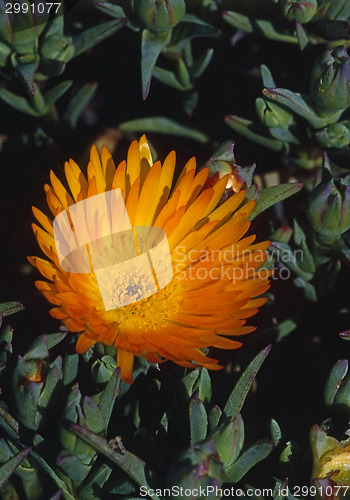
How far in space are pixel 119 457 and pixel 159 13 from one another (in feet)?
2.63

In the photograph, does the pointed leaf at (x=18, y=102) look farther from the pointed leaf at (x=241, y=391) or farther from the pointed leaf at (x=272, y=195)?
the pointed leaf at (x=241, y=391)

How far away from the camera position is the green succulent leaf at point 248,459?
3.36ft

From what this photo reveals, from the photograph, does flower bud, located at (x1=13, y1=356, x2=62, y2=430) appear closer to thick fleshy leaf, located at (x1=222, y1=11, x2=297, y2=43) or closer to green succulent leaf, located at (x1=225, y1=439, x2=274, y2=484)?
green succulent leaf, located at (x1=225, y1=439, x2=274, y2=484)

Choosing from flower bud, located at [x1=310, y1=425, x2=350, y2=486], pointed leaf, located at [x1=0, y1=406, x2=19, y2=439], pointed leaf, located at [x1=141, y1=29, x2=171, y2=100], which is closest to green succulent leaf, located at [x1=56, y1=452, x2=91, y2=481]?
pointed leaf, located at [x1=0, y1=406, x2=19, y2=439]

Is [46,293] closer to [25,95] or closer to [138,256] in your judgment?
[138,256]

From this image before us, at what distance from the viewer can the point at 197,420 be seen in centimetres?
105

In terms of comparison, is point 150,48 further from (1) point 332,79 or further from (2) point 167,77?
(1) point 332,79

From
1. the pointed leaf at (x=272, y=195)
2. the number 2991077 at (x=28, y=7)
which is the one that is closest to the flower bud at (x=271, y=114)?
the pointed leaf at (x=272, y=195)

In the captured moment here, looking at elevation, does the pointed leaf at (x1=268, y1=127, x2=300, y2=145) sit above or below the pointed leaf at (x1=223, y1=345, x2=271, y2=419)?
above

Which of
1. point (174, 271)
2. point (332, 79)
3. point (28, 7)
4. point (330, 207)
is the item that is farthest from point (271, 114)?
point (28, 7)

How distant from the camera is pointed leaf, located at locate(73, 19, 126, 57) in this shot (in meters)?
1.41

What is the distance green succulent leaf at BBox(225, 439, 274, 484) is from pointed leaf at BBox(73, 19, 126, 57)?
0.85 metres

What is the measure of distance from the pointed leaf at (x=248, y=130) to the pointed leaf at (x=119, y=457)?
2.47 feet

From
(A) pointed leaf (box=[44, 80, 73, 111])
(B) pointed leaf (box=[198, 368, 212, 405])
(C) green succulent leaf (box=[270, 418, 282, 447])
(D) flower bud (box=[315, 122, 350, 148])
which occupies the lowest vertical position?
(C) green succulent leaf (box=[270, 418, 282, 447])
